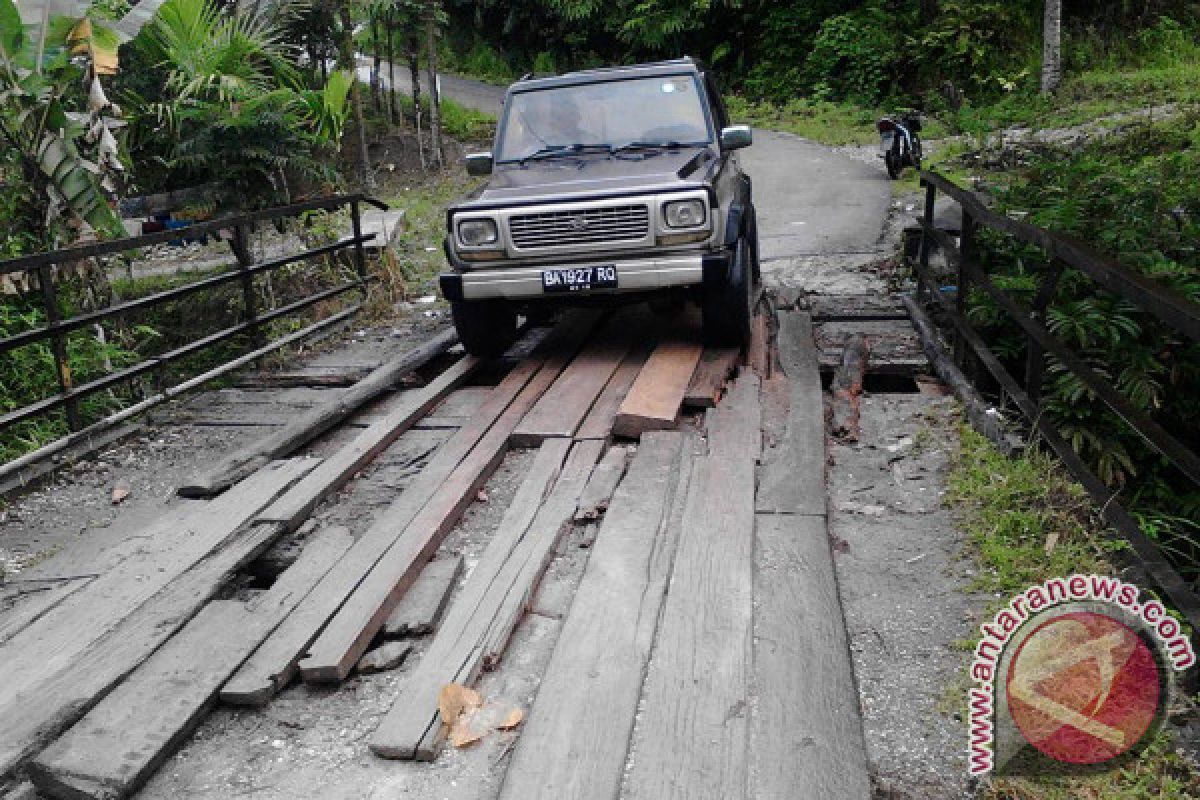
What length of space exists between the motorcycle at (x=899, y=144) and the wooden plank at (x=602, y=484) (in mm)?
10069

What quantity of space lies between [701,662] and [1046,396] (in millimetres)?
3018

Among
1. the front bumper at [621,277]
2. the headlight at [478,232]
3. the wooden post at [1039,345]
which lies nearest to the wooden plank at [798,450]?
the front bumper at [621,277]

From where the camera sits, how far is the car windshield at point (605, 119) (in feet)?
23.8

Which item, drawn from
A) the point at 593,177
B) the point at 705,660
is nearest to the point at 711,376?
the point at 593,177

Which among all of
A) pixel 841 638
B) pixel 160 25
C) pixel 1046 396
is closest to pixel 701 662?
pixel 841 638

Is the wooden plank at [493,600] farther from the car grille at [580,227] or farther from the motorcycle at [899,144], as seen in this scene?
the motorcycle at [899,144]

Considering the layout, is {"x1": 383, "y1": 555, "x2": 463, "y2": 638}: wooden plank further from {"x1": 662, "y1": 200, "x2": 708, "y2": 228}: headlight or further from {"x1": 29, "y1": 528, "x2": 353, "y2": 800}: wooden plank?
{"x1": 662, "y1": 200, "x2": 708, "y2": 228}: headlight

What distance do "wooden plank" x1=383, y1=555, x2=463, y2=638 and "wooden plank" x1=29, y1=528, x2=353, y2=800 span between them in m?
0.40

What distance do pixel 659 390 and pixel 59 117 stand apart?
490 centimetres

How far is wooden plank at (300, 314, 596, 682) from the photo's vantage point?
3.34 meters

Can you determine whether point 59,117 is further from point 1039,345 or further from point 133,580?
point 1039,345

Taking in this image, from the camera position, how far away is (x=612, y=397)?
597 centimetres

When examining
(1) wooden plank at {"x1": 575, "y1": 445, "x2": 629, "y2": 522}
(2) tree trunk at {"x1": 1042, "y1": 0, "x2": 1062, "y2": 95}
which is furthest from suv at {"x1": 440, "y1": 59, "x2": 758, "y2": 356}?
(2) tree trunk at {"x1": 1042, "y1": 0, "x2": 1062, "y2": 95}

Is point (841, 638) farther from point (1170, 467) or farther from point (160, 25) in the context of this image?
point (160, 25)
